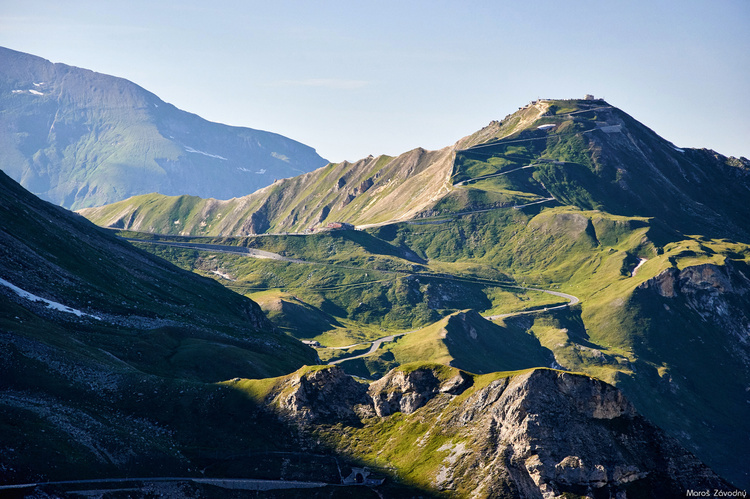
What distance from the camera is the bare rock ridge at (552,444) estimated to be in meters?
103

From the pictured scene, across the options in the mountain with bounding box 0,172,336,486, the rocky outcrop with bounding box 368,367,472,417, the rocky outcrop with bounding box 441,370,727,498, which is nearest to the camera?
the mountain with bounding box 0,172,336,486

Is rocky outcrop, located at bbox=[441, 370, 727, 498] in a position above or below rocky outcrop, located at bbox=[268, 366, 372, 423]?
above

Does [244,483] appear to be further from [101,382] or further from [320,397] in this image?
[101,382]

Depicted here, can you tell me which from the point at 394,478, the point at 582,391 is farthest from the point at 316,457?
the point at 582,391

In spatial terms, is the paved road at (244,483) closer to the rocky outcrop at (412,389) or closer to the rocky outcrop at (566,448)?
the rocky outcrop at (566,448)

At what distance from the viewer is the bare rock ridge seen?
103 metres

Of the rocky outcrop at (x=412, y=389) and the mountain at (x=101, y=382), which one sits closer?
the mountain at (x=101, y=382)

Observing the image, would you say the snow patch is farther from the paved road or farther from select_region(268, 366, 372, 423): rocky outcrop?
the paved road

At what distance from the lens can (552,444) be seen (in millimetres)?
105875

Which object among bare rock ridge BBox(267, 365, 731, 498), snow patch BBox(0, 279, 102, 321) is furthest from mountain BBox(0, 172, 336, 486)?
bare rock ridge BBox(267, 365, 731, 498)

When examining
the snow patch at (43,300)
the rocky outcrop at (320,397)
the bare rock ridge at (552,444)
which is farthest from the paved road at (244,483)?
the snow patch at (43,300)

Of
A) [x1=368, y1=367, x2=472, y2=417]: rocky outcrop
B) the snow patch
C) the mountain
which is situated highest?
[x1=368, y1=367, x2=472, y2=417]: rocky outcrop

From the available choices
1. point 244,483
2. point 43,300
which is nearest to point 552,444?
point 244,483

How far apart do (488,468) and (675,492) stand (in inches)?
1181
